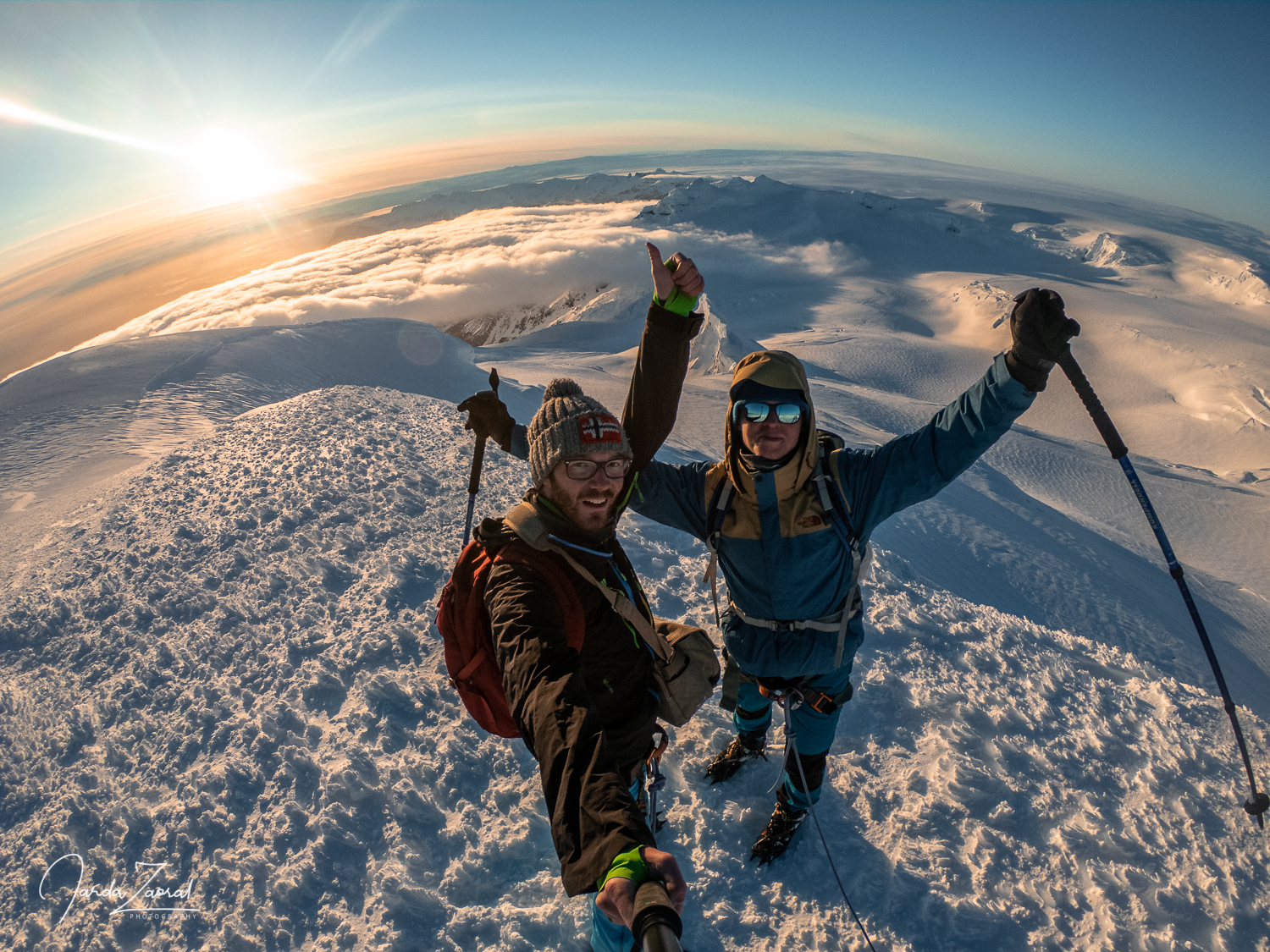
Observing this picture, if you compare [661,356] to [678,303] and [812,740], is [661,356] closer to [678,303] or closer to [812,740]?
[678,303]

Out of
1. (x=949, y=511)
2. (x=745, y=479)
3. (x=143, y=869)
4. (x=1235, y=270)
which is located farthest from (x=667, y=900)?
(x=1235, y=270)

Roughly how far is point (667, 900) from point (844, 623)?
173cm

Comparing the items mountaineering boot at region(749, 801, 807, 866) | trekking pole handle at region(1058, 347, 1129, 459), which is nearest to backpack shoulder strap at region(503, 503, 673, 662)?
mountaineering boot at region(749, 801, 807, 866)

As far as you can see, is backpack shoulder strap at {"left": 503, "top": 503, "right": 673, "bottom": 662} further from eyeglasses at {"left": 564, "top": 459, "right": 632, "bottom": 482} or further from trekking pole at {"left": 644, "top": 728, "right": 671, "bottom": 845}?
trekking pole at {"left": 644, "top": 728, "right": 671, "bottom": 845}

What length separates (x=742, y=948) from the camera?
2.51 meters

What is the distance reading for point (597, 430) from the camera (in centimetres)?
218

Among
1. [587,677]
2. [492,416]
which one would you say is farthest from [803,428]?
[492,416]

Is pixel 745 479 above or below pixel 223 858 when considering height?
above

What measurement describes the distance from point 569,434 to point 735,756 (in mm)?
2254

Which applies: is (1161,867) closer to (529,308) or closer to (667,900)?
(667,900)

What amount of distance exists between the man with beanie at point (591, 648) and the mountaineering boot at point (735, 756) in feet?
3.01

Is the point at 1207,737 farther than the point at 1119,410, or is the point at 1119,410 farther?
the point at 1119,410

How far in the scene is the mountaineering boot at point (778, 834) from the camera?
2.84 m

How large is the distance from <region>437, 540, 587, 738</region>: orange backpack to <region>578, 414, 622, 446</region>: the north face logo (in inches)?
19.1
